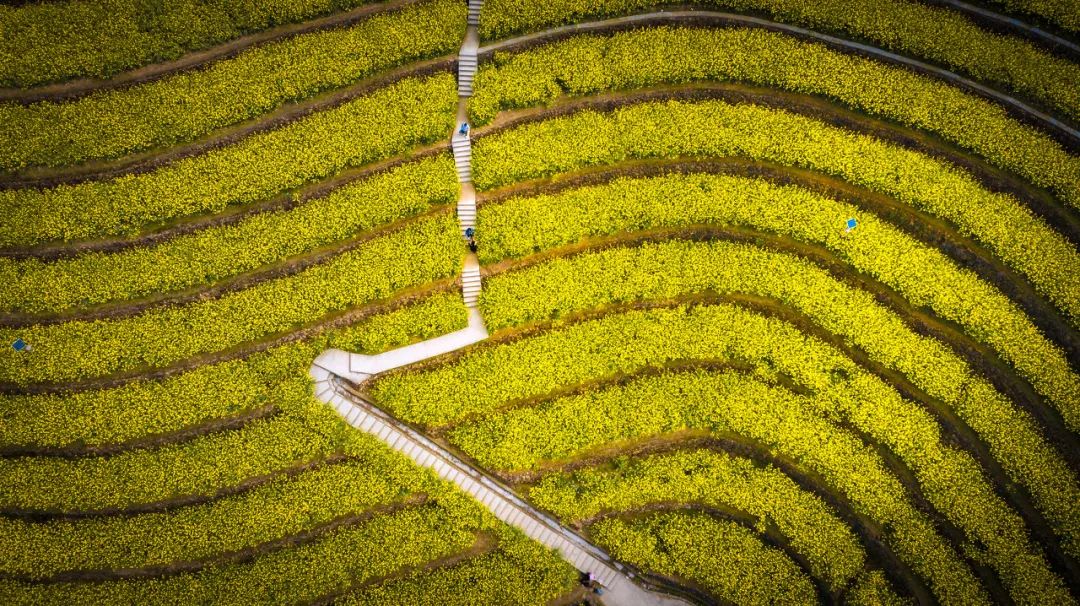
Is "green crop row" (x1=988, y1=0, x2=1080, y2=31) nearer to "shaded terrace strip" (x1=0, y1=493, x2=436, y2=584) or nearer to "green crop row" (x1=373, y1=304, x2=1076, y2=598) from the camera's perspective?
"green crop row" (x1=373, y1=304, x2=1076, y2=598)

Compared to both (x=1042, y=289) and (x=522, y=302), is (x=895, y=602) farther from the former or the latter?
(x=522, y=302)

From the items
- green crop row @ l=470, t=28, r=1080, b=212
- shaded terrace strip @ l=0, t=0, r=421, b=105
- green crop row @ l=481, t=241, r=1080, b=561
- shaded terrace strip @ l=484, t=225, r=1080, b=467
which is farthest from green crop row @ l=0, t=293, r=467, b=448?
shaded terrace strip @ l=0, t=0, r=421, b=105

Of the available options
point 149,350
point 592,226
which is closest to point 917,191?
point 592,226

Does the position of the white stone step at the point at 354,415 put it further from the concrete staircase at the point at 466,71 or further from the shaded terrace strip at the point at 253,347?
the concrete staircase at the point at 466,71

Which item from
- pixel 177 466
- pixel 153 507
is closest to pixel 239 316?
pixel 177 466

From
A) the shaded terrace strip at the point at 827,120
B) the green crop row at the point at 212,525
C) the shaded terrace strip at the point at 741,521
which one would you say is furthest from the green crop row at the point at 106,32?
the shaded terrace strip at the point at 741,521

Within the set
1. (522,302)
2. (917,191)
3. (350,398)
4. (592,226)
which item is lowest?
(350,398)
